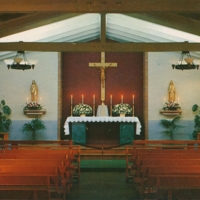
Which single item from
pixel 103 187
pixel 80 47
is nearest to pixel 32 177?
pixel 103 187

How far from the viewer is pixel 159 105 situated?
13.9 meters

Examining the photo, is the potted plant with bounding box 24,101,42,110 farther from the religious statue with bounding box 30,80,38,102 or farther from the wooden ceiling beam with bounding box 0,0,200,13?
the wooden ceiling beam with bounding box 0,0,200,13

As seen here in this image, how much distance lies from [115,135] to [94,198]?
7.55 meters

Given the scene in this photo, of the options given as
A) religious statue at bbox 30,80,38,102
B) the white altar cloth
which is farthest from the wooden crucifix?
religious statue at bbox 30,80,38,102

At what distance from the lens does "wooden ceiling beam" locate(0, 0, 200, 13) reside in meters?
6.63

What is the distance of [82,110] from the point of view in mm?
13453

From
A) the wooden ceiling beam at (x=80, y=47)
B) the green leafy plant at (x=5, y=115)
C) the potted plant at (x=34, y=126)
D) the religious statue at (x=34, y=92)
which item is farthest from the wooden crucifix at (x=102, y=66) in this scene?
the wooden ceiling beam at (x=80, y=47)

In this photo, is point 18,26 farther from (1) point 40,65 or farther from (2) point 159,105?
(2) point 159,105

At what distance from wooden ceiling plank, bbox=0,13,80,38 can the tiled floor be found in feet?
12.2

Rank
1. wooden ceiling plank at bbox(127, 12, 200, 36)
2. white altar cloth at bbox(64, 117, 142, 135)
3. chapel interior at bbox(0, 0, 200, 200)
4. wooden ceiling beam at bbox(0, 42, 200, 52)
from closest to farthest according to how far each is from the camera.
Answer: wooden ceiling beam at bbox(0, 42, 200, 52)
wooden ceiling plank at bbox(127, 12, 200, 36)
chapel interior at bbox(0, 0, 200, 200)
white altar cloth at bbox(64, 117, 142, 135)

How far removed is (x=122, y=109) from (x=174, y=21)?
171 inches

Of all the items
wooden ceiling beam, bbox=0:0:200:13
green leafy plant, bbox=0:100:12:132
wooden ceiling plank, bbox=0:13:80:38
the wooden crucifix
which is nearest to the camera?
wooden ceiling beam, bbox=0:0:200:13

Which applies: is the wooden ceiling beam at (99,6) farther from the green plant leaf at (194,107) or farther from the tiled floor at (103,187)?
the green plant leaf at (194,107)

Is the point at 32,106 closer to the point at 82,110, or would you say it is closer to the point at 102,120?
the point at 82,110
